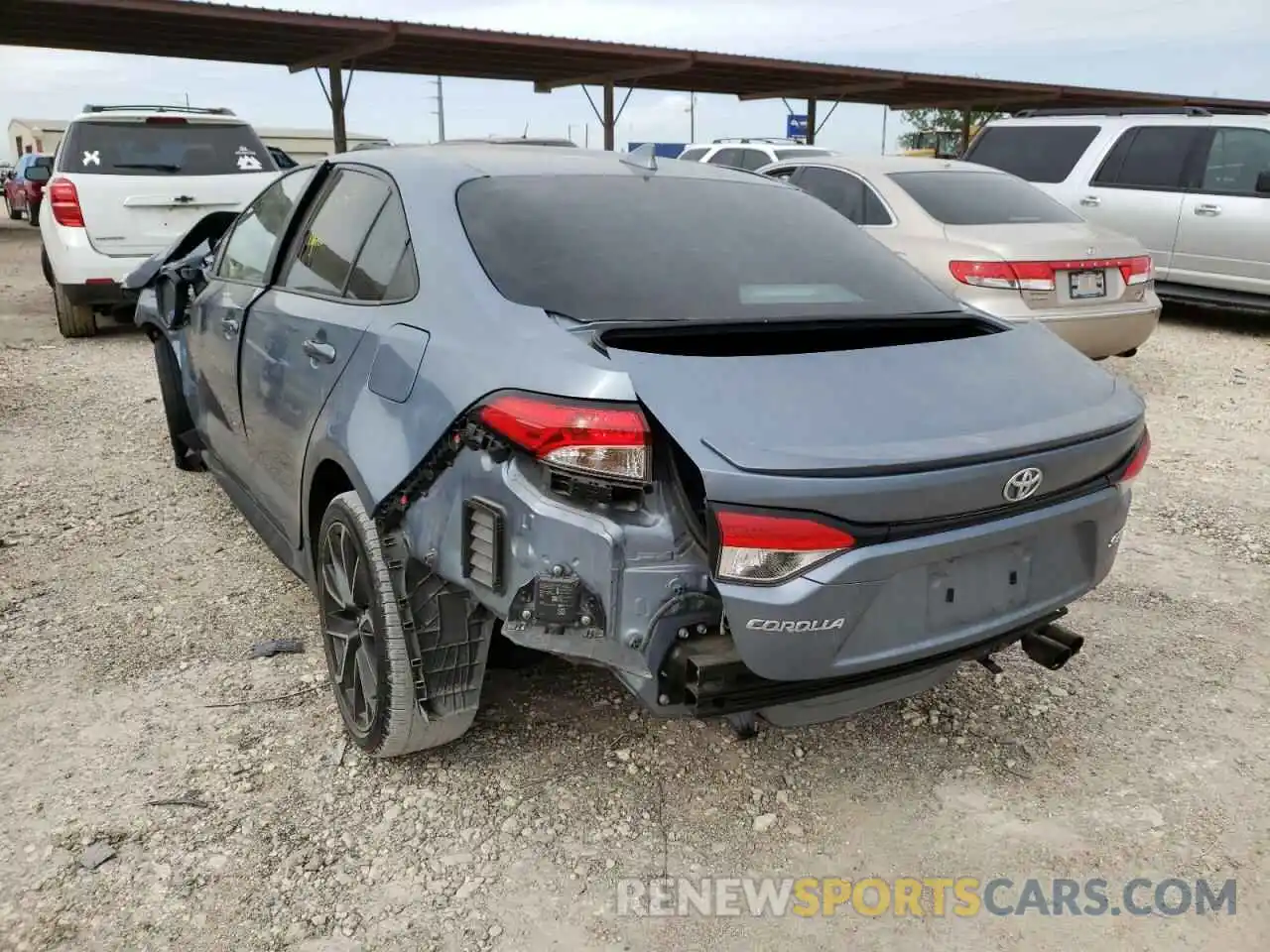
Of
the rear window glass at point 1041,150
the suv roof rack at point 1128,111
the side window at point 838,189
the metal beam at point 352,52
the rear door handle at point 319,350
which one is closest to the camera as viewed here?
the rear door handle at point 319,350

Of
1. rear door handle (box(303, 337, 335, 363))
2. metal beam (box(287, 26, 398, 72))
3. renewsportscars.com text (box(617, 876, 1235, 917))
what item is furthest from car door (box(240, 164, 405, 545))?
metal beam (box(287, 26, 398, 72))

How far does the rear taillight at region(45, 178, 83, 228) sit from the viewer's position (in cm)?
795

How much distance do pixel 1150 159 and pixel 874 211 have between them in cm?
413

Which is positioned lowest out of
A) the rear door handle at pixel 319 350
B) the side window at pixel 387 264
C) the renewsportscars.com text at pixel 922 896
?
the renewsportscars.com text at pixel 922 896

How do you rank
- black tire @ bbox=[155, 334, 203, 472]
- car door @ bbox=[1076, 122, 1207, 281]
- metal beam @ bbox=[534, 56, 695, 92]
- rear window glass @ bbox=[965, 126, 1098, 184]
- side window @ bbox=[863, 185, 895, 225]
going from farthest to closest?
metal beam @ bbox=[534, 56, 695, 92]
rear window glass @ bbox=[965, 126, 1098, 184]
car door @ bbox=[1076, 122, 1207, 281]
side window @ bbox=[863, 185, 895, 225]
black tire @ bbox=[155, 334, 203, 472]

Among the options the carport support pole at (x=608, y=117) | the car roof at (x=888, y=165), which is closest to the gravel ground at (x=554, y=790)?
the car roof at (x=888, y=165)

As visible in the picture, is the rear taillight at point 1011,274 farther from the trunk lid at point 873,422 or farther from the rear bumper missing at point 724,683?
the rear bumper missing at point 724,683

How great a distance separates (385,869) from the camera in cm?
241

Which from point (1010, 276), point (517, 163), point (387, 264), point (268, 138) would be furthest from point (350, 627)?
point (268, 138)

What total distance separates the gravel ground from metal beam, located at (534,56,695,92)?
1552 centimetres

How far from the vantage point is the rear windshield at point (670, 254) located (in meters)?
2.54

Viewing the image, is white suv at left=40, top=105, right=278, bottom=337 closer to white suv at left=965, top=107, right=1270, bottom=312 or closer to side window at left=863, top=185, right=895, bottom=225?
side window at left=863, top=185, right=895, bottom=225

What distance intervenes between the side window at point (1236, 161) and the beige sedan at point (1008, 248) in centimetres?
288

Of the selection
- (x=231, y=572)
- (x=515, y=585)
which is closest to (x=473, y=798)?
(x=515, y=585)
